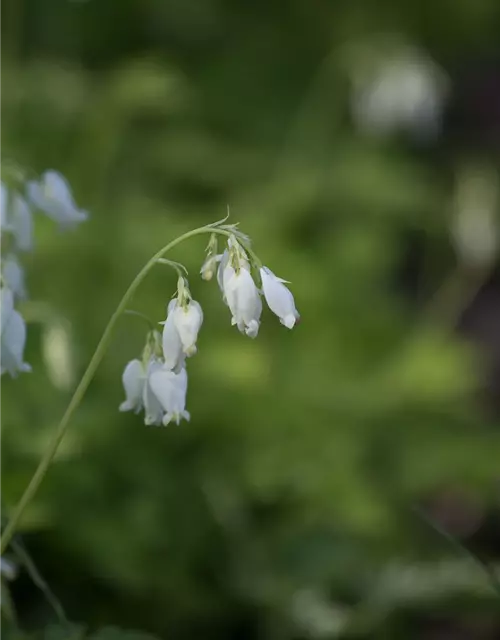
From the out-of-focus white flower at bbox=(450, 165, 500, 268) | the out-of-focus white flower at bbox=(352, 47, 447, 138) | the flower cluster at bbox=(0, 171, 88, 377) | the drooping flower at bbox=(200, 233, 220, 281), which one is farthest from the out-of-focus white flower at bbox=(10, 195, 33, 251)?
the out-of-focus white flower at bbox=(352, 47, 447, 138)

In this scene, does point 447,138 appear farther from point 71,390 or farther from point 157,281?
point 71,390

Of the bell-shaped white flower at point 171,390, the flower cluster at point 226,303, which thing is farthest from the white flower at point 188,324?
the bell-shaped white flower at point 171,390

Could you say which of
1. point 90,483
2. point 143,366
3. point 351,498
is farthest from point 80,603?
point 143,366

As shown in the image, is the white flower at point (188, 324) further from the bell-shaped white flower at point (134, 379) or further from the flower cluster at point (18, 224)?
the flower cluster at point (18, 224)

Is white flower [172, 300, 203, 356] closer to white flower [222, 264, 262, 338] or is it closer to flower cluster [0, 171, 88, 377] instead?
white flower [222, 264, 262, 338]

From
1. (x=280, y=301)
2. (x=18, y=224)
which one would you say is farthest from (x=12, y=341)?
(x=280, y=301)
